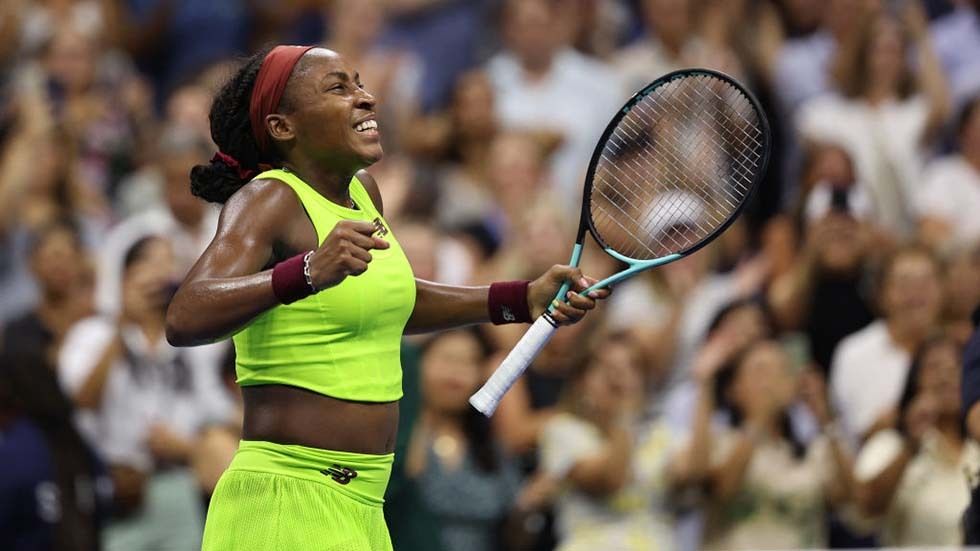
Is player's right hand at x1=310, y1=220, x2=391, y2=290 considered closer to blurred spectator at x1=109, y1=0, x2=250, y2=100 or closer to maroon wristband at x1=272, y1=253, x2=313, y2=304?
maroon wristband at x1=272, y1=253, x2=313, y2=304

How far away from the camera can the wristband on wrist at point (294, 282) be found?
3555 mm

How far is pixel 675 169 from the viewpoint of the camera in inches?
246

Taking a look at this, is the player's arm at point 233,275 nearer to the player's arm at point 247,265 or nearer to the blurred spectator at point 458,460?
the player's arm at point 247,265

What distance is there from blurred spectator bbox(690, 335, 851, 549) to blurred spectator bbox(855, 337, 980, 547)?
15cm

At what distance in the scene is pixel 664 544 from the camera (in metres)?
6.80

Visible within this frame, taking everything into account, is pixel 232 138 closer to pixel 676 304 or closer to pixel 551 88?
pixel 676 304

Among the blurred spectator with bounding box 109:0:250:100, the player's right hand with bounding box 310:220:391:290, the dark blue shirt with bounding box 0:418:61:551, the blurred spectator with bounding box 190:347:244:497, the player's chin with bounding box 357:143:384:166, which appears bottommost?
the dark blue shirt with bounding box 0:418:61:551

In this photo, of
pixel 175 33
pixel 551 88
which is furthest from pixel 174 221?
pixel 551 88

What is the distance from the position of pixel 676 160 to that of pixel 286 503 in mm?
2164

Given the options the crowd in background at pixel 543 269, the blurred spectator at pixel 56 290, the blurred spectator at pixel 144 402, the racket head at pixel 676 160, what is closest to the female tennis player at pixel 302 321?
the racket head at pixel 676 160

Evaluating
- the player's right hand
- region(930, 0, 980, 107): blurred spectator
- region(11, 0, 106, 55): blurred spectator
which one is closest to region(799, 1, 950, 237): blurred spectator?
region(930, 0, 980, 107): blurred spectator

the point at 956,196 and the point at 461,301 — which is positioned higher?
the point at 956,196

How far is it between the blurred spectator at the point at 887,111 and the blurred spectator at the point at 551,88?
1081 millimetres

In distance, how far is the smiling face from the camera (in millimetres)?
3947
